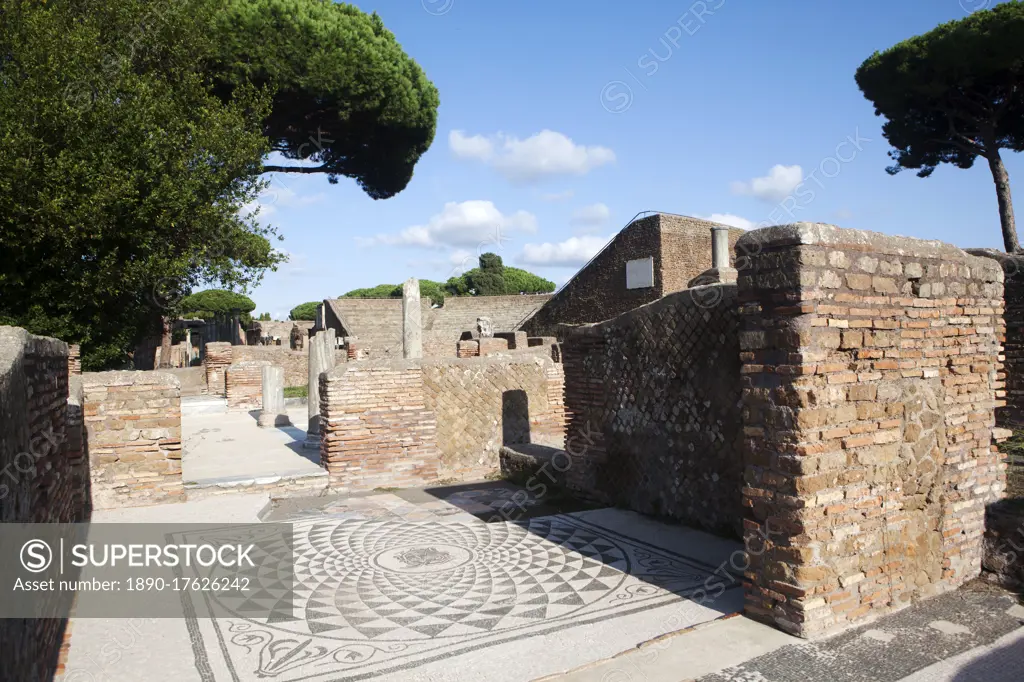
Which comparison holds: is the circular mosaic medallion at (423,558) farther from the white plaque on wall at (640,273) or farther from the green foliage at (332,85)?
the white plaque on wall at (640,273)

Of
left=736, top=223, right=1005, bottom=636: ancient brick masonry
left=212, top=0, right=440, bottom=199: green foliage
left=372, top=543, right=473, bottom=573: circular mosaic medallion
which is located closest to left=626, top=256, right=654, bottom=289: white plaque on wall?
left=212, top=0, right=440, bottom=199: green foliage

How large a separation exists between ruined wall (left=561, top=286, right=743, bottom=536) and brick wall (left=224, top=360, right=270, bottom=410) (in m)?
13.1

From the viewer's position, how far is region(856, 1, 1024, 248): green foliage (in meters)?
15.0

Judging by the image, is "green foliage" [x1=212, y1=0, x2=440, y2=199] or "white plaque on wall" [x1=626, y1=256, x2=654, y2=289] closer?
"green foliage" [x1=212, y1=0, x2=440, y2=199]

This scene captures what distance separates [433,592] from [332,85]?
46.9 ft

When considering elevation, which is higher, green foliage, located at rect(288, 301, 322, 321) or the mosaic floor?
green foliage, located at rect(288, 301, 322, 321)

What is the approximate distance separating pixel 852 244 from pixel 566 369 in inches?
139

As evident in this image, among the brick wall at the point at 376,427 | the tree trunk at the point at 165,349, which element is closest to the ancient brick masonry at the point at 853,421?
the brick wall at the point at 376,427

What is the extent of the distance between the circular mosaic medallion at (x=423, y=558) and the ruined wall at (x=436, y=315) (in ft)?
72.8

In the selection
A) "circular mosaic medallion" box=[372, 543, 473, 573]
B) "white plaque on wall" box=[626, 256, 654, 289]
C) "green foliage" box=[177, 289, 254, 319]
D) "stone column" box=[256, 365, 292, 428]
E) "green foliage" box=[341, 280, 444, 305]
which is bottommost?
"circular mosaic medallion" box=[372, 543, 473, 573]

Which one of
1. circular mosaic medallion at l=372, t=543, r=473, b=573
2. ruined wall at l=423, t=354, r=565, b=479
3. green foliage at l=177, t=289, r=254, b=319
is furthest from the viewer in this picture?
green foliage at l=177, t=289, r=254, b=319

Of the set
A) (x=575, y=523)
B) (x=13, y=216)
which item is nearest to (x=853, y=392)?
(x=575, y=523)

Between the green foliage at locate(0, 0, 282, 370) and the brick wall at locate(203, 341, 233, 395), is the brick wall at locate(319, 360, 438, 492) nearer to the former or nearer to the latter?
the green foliage at locate(0, 0, 282, 370)

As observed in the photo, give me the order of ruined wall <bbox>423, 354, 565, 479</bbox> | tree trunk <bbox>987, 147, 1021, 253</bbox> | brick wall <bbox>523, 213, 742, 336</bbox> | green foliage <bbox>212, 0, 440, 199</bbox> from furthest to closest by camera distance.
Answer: brick wall <bbox>523, 213, 742, 336</bbox> → tree trunk <bbox>987, 147, 1021, 253</bbox> → green foliage <bbox>212, 0, 440, 199</bbox> → ruined wall <bbox>423, 354, 565, 479</bbox>
